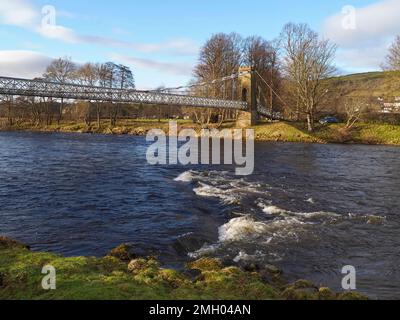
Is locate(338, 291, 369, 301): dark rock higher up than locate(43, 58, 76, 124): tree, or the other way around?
locate(43, 58, 76, 124): tree

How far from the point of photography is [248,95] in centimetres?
7206

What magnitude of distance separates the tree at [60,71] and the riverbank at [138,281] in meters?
79.8

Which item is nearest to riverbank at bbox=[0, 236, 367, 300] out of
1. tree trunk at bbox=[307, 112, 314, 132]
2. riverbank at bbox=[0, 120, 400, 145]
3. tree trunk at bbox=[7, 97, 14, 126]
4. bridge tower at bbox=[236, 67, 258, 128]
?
riverbank at bbox=[0, 120, 400, 145]

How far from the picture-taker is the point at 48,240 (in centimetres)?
1199

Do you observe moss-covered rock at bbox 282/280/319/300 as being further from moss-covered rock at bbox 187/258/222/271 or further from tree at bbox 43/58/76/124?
tree at bbox 43/58/76/124

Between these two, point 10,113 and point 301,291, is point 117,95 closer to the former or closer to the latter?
point 10,113

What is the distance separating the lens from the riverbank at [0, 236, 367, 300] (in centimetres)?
720

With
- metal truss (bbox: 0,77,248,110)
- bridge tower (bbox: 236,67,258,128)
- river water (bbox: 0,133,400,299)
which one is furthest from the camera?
bridge tower (bbox: 236,67,258,128)

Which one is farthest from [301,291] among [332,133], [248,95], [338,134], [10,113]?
[10,113]

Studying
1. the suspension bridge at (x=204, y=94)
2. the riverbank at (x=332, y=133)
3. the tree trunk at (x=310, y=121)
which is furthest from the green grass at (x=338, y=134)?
the suspension bridge at (x=204, y=94)

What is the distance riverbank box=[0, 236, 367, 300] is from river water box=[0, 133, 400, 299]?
A: 107 cm

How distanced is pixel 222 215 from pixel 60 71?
258 ft

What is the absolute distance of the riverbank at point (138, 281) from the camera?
7195 millimetres
